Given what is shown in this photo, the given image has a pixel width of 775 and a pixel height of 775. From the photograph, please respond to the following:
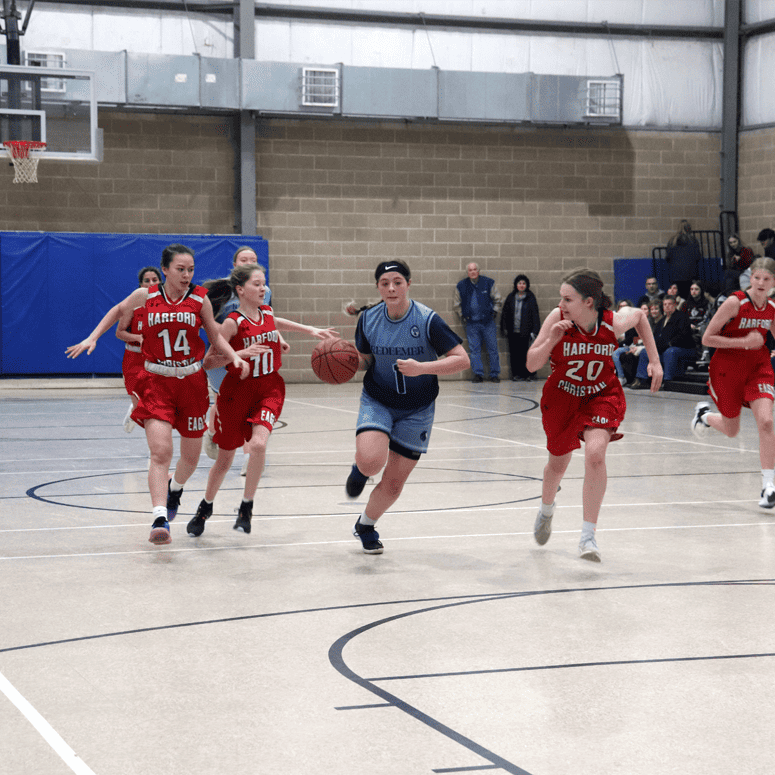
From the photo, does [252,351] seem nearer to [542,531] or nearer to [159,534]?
[159,534]

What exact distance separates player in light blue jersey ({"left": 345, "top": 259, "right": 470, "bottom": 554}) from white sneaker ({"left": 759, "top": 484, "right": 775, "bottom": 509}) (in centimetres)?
267

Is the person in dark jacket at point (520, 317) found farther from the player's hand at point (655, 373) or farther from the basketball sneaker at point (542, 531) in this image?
the basketball sneaker at point (542, 531)

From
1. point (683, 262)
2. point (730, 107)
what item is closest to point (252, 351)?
point (683, 262)

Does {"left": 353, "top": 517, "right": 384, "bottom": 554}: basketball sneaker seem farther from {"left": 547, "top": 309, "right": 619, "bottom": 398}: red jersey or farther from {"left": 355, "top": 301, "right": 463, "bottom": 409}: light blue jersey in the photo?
{"left": 547, "top": 309, "right": 619, "bottom": 398}: red jersey

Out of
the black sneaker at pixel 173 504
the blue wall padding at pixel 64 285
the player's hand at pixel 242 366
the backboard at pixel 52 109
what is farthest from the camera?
the blue wall padding at pixel 64 285

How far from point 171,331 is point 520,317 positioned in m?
14.9

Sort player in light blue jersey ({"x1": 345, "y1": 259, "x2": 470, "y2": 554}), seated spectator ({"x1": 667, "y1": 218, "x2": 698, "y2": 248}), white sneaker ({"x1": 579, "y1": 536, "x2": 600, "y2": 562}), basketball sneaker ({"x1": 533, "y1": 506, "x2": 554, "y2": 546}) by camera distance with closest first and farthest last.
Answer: white sneaker ({"x1": 579, "y1": 536, "x2": 600, "y2": 562})
player in light blue jersey ({"x1": 345, "y1": 259, "x2": 470, "y2": 554})
basketball sneaker ({"x1": 533, "y1": 506, "x2": 554, "y2": 546})
seated spectator ({"x1": 667, "y1": 218, "x2": 698, "y2": 248})

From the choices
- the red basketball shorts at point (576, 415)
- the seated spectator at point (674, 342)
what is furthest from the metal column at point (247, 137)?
the red basketball shorts at point (576, 415)

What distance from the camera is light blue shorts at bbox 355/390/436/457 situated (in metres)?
6.07

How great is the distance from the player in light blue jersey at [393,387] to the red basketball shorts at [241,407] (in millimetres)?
769

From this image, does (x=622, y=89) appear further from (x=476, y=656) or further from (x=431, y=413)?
(x=476, y=656)

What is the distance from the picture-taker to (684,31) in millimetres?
21781

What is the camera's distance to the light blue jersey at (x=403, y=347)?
6.02 meters

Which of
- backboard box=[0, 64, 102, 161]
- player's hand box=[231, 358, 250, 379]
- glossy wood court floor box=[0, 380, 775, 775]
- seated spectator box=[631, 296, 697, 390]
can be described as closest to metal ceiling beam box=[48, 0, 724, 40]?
backboard box=[0, 64, 102, 161]
